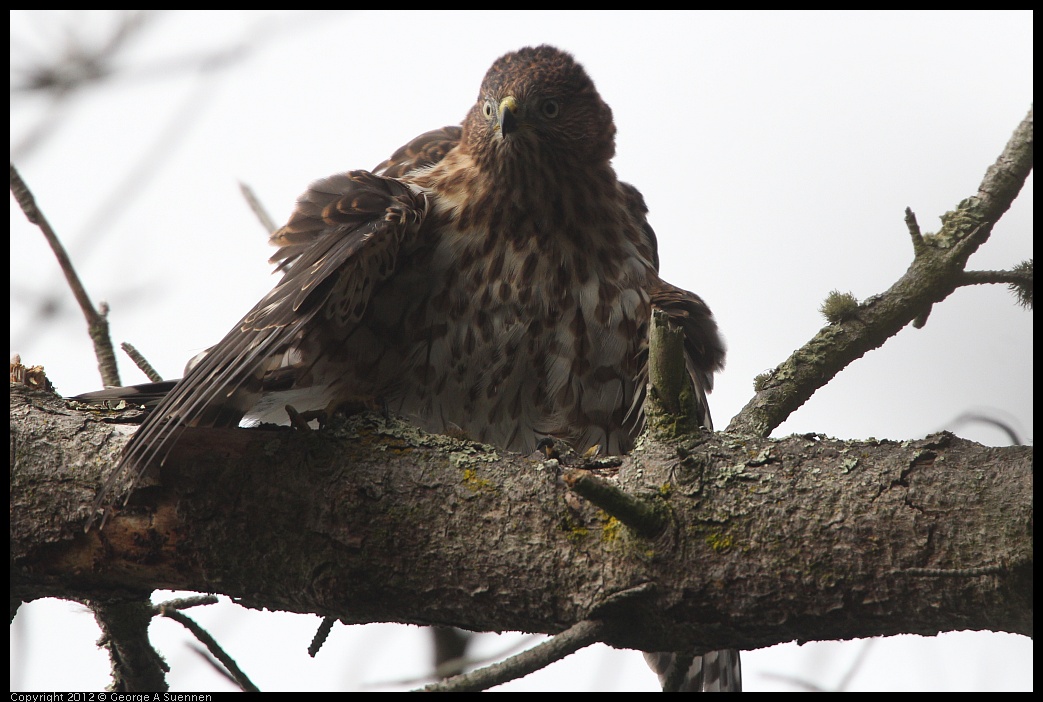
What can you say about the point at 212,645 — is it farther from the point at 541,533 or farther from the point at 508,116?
the point at 508,116

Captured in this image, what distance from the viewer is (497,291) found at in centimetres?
353

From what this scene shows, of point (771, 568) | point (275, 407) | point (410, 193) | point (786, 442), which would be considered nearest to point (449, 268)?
point (410, 193)

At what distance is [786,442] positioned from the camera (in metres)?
2.43

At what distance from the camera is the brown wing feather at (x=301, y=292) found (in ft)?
8.61

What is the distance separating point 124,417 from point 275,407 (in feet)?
2.33

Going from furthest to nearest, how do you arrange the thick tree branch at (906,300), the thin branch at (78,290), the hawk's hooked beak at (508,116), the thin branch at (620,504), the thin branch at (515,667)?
1. the hawk's hooked beak at (508,116)
2. the thin branch at (78,290)
3. the thick tree branch at (906,300)
4. the thin branch at (620,504)
5. the thin branch at (515,667)

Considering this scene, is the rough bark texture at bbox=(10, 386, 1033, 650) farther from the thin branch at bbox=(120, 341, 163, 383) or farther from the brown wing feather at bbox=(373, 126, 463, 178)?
the brown wing feather at bbox=(373, 126, 463, 178)

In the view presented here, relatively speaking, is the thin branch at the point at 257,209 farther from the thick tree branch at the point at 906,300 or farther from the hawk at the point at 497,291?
the thick tree branch at the point at 906,300

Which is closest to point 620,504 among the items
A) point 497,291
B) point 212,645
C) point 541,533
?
point 541,533

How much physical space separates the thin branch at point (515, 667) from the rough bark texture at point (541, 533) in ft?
1.07

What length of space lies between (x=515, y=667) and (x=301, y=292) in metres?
1.46

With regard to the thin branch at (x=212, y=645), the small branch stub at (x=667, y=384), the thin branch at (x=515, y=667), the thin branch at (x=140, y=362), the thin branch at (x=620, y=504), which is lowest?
the thin branch at (x=515, y=667)

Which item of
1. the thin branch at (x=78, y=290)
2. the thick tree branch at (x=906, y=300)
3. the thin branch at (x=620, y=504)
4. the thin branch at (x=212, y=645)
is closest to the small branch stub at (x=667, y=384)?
the thin branch at (x=620, y=504)

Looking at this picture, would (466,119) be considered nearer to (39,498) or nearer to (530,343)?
(530,343)
